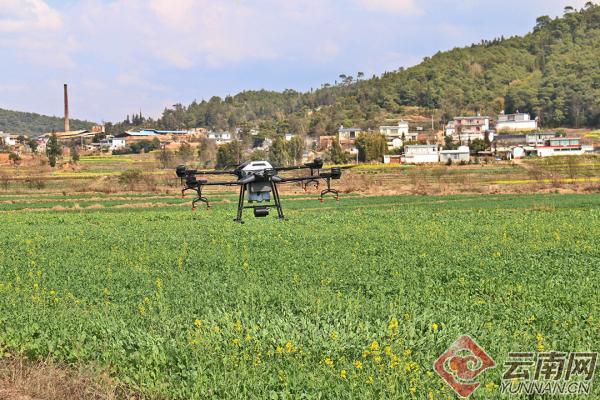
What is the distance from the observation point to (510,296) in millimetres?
11867

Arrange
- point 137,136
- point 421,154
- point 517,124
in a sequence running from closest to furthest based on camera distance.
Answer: point 421,154, point 517,124, point 137,136

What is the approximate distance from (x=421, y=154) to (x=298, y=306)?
96.4 m

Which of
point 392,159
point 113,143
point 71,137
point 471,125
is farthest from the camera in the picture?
point 71,137

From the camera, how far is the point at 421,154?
4146 inches

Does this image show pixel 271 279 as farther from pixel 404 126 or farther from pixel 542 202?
pixel 404 126

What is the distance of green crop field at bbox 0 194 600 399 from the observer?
823 cm

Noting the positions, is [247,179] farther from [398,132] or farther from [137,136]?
[137,136]

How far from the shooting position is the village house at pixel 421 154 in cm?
10394

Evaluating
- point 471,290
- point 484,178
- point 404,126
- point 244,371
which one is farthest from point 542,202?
point 404,126

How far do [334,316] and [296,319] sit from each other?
0.60 m

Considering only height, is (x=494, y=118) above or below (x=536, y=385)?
above

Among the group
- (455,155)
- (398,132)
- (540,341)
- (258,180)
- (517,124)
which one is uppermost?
(517,124)

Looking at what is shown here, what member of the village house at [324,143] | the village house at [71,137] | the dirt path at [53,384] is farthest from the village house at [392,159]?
the dirt path at [53,384]

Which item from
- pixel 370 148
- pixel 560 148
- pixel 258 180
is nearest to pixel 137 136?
pixel 370 148
